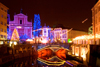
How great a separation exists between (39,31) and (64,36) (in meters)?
17.6

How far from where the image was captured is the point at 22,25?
80.1 m

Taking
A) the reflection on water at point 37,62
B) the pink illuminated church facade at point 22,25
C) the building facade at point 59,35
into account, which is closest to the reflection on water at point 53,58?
the reflection on water at point 37,62

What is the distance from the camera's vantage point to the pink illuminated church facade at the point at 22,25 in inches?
3096

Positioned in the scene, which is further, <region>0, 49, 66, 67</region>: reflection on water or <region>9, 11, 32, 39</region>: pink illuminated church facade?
<region>9, 11, 32, 39</region>: pink illuminated church facade

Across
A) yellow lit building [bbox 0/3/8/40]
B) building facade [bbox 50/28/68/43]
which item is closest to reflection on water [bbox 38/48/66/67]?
building facade [bbox 50/28/68/43]

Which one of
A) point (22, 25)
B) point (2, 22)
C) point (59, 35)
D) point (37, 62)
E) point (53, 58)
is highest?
point (22, 25)

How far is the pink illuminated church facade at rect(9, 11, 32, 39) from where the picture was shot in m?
78.7

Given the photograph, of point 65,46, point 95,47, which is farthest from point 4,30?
point 95,47

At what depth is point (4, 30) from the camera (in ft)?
205

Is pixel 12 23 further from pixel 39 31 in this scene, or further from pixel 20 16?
pixel 39 31

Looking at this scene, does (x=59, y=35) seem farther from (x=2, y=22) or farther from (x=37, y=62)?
(x=37, y=62)

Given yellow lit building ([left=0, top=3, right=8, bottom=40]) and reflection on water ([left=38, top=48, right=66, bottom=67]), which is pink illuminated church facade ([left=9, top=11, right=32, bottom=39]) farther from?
reflection on water ([left=38, top=48, right=66, bottom=67])

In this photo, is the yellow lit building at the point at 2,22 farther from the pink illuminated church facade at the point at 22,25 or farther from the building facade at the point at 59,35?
the building facade at the point at 59,35

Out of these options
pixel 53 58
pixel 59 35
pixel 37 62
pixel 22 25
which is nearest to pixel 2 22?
pixel 22 25
